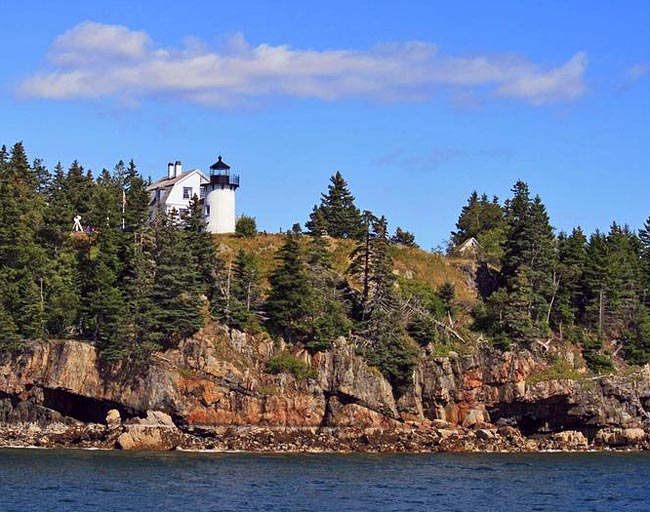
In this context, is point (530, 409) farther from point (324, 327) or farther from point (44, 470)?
point (44, 470)

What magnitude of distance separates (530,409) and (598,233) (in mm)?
24389

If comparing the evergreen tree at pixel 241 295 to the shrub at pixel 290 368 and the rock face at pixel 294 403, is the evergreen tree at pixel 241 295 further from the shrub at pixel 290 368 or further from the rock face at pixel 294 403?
the shrub at pixel 290 368

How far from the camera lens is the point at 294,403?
263 ft

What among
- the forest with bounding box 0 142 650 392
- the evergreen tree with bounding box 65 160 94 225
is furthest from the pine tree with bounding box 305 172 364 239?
the evergreen tree with bounding box 65 160 94 225

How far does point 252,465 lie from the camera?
6719cm

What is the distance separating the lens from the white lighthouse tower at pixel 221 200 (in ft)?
339

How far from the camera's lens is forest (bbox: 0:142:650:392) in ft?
267

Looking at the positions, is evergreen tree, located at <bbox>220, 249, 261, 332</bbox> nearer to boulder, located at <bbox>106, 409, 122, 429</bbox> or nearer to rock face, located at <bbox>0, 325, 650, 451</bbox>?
rock face, located at <bbox>0, 325, 650, 451</bbox>

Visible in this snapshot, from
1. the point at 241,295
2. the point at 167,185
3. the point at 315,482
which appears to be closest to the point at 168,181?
the point at 167,185

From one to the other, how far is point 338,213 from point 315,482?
51.5 m

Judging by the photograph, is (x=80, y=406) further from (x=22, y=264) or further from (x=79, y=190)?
(x=79, y=190)

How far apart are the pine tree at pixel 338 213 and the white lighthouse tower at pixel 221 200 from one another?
7796mm

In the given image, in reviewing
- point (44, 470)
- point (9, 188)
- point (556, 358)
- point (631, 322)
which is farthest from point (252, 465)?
point (631, 322)

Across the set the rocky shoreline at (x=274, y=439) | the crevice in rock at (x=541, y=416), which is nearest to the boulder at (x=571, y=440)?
the rocky shoreline at (x=274, y=439)
